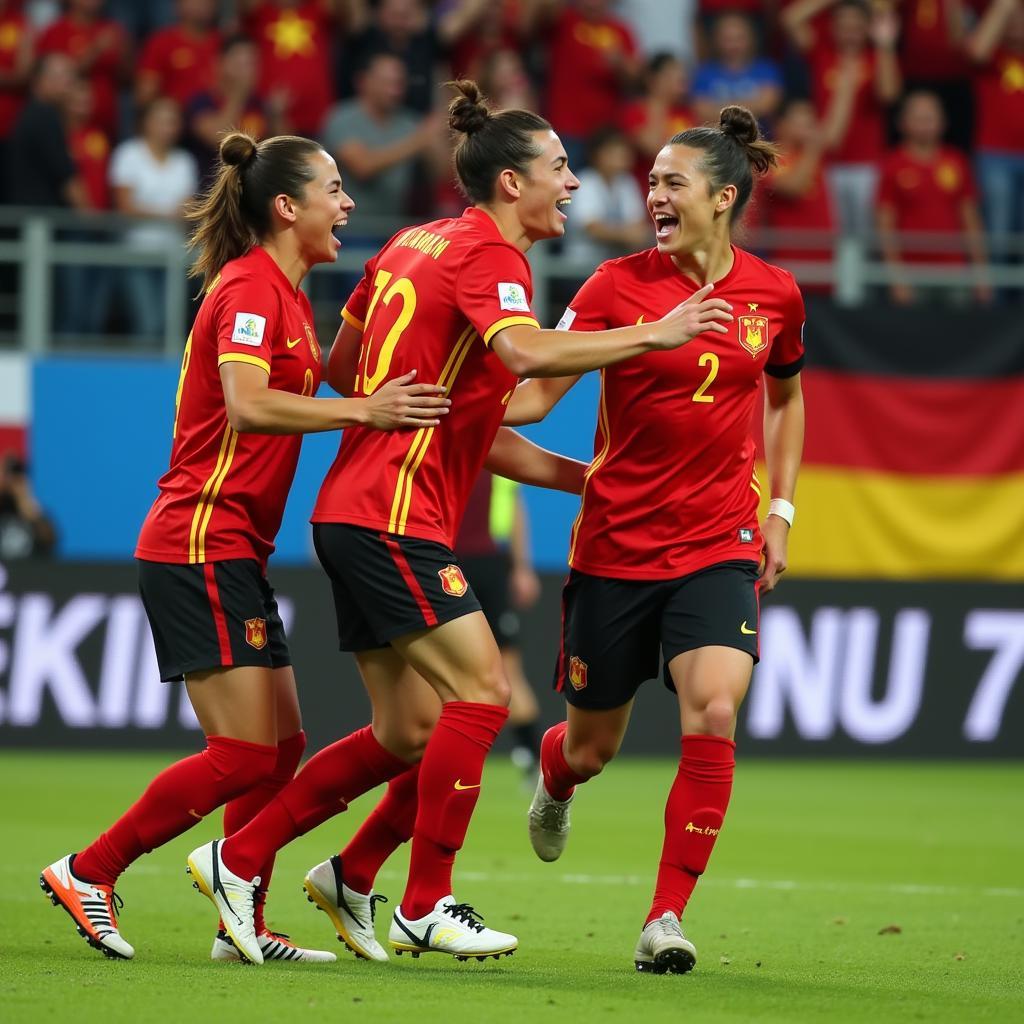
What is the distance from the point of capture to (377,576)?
5.39m

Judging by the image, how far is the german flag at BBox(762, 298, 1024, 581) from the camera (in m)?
14.1

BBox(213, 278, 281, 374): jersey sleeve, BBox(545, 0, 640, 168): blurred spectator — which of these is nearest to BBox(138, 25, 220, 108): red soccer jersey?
BBox(545, 0, 640, 168): blurred spectator

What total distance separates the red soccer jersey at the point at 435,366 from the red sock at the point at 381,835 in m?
0.84

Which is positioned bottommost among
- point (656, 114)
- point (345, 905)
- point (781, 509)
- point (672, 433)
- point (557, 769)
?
point (345, 905)

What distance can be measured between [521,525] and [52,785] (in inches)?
124

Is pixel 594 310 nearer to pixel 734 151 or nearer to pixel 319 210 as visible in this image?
pixel 734 151

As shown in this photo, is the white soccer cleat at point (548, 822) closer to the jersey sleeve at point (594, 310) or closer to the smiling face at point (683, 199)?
the jersey sleeve at point (594, 310)

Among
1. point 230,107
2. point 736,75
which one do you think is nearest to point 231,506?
point 230,107

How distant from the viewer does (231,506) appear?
552cm

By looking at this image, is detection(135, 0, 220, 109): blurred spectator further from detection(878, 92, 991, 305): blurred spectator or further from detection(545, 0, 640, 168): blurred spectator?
detection(878, 92, 991, 305): blurred spectator

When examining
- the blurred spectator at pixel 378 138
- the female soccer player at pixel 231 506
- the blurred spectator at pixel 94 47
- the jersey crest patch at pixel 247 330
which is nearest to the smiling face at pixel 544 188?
the female soccer player at pixel 231 506

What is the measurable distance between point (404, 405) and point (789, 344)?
1.48 m

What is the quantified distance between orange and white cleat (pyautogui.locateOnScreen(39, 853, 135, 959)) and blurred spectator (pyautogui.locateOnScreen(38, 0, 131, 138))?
9782 mm

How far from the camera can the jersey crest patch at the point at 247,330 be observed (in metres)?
5.36
